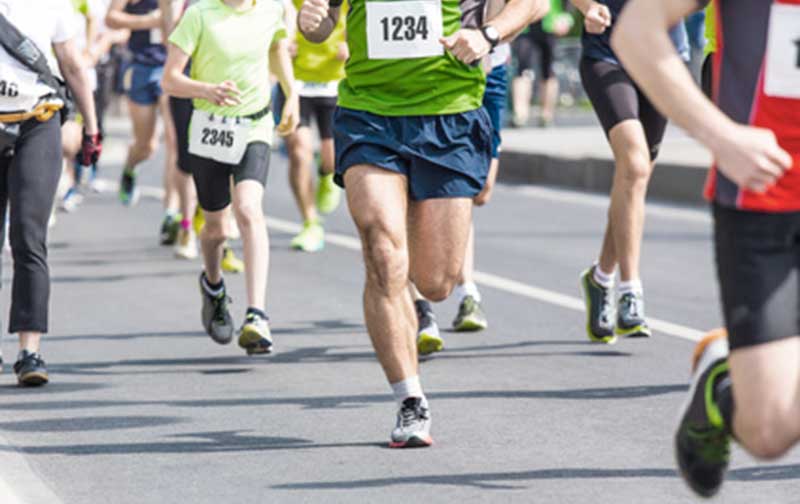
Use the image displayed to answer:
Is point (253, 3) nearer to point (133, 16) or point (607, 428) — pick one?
point (607, 428)

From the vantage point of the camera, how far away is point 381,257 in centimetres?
649

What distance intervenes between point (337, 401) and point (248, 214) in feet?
4.42

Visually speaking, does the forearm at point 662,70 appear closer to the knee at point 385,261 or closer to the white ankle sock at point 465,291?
the knee at point 385,261

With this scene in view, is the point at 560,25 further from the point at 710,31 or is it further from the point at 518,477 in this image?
the point at 518,477

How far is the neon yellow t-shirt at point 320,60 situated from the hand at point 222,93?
377cm

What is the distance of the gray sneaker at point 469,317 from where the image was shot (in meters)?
9.45

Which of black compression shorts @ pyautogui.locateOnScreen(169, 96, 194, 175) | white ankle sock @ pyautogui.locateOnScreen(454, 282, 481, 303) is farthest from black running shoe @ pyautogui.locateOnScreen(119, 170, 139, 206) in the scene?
white ankle sock @ pyautogui.locateOnScreen(454, 282, 481, 303)

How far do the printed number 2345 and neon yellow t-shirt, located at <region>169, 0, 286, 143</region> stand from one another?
217 cm

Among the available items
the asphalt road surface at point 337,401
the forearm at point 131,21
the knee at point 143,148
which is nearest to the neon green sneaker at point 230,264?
the asphalt road surface at point 337,401

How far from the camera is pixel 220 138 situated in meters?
8.82

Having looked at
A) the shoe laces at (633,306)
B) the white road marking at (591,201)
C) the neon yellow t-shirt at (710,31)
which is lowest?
the white road marking at (591,201)

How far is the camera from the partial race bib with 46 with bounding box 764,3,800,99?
462cm

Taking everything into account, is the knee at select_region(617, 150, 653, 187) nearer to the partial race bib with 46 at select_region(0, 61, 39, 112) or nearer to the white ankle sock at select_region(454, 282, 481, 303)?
the white ankle sock at select_region(454, 282, 481, 303)

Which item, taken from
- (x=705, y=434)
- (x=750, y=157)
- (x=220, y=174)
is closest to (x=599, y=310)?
(x=220, y=174)
